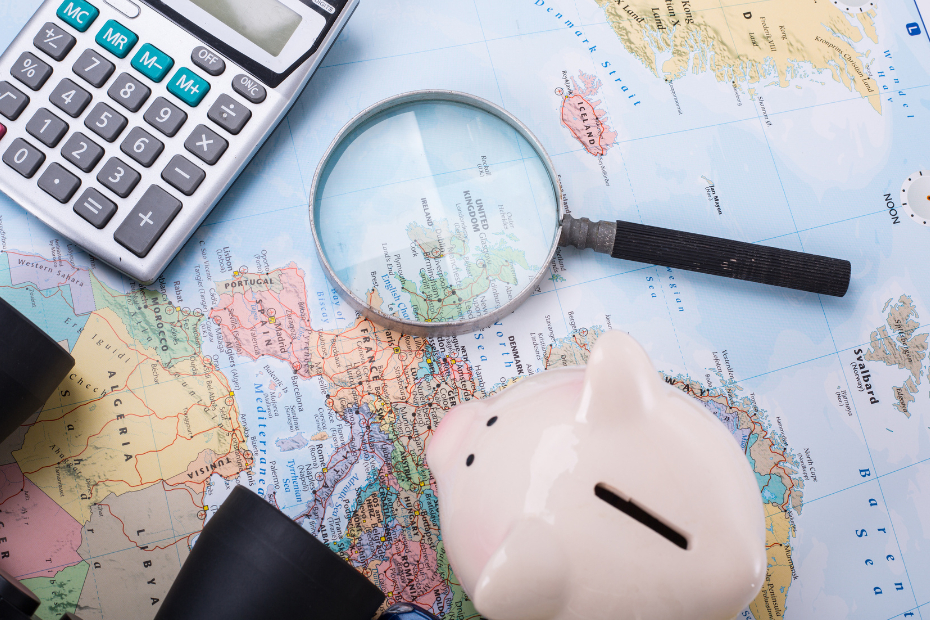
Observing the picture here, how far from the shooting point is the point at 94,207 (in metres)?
0.73

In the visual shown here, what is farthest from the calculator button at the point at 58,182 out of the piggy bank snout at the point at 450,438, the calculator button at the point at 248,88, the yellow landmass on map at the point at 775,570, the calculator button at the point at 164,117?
the yellow landmass on map at the point at 775,570

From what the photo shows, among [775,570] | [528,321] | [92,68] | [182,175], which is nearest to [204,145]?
[182,175]

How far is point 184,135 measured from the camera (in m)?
0.76

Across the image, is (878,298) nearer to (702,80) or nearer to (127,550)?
(702,80)

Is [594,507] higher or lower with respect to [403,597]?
higher

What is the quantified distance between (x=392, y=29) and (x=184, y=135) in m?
0.30

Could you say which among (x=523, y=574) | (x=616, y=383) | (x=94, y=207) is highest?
(x=94, y=207)

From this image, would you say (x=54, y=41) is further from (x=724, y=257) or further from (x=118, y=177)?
(x=724, y=257)

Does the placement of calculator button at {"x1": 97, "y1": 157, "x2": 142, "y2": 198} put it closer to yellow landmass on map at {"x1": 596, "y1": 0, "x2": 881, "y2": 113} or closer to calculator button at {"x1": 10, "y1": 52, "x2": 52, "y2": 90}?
calculator button at {"x1": 10, "y1": 52, "x2": 52, "y2": 90}

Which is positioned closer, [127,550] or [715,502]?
[715,502]

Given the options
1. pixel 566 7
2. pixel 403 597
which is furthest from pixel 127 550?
pixel 566 7

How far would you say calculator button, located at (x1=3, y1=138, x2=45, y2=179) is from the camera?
0.73 metres

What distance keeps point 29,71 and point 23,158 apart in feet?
0.33

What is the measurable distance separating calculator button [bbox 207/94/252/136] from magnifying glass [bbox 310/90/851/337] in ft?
0.36
